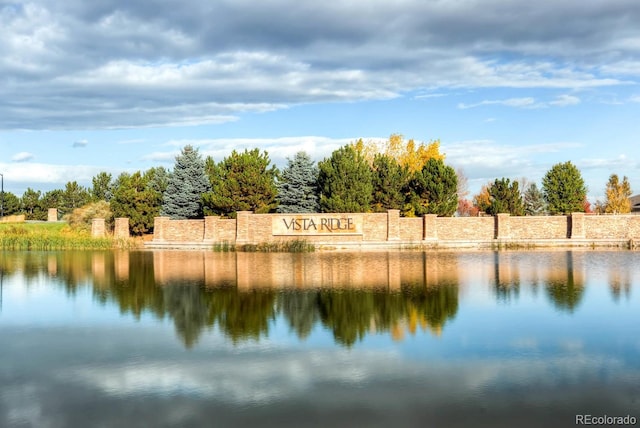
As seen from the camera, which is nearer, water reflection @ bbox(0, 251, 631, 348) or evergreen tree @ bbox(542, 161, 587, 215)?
water reflection @ bbox(0, 251, 631, 348)

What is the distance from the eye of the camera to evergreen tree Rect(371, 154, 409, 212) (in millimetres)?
49812

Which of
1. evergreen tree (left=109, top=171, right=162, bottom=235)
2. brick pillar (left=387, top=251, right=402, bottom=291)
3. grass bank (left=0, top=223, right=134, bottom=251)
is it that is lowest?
brick pillar (left=387, top=251, right=402, bottom=291)

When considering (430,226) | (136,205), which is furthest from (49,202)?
(430,226)

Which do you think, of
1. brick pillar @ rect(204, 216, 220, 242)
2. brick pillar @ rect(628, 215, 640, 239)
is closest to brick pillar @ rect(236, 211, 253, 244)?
brick pillar @ rect(204, 216, 220, 242)

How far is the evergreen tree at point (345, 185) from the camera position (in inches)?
1850

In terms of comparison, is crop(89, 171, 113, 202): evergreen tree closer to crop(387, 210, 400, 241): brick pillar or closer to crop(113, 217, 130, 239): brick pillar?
crop(113, 217, 130, 239): brick pillar

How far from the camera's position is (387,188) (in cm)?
4975

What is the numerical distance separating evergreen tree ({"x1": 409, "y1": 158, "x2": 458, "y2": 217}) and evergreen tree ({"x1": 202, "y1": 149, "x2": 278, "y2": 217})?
1117cm

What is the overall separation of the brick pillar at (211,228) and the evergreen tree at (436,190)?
15232 mm

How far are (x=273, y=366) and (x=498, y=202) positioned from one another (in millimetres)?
44199

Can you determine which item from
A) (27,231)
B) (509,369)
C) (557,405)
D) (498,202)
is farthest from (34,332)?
(498,202)

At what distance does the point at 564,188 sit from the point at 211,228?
104 feet

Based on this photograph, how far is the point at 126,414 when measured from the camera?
875 cm

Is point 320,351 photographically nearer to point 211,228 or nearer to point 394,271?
point 394,271
